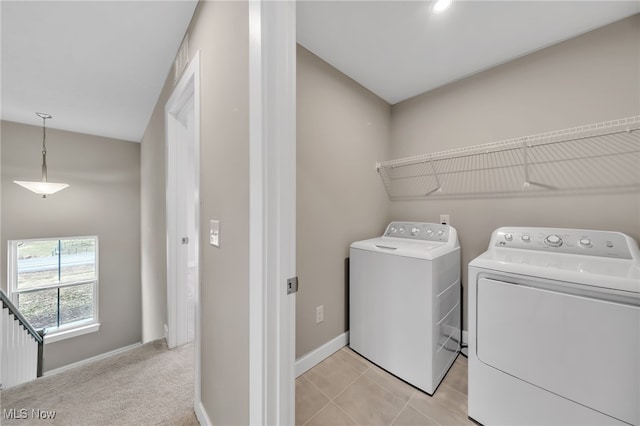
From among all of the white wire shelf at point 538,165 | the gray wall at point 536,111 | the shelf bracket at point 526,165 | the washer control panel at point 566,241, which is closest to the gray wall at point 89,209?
the white wire shelf at point 538,165

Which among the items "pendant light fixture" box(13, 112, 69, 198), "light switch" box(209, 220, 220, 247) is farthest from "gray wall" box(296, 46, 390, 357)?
"pendant light fixture" box(13, 112, 69, 198)

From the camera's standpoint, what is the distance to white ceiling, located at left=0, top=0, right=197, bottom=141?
52.4 inches

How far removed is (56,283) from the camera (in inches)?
127

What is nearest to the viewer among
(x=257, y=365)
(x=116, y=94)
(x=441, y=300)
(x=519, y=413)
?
(x=257, y=365)

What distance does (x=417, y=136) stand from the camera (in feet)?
7.23

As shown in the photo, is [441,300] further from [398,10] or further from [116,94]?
[116,94]

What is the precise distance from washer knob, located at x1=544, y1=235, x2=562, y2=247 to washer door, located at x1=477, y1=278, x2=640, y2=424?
0.57 m

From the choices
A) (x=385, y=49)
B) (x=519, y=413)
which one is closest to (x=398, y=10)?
(x=385, y=49)

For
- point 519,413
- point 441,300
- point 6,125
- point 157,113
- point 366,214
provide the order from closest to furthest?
point 519,413, point 441,300, point 366,214, point 157,113, point 6,125

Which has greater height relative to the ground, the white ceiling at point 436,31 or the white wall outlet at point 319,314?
the white ceiling at point 436,31

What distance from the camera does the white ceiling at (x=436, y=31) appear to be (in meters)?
1.32

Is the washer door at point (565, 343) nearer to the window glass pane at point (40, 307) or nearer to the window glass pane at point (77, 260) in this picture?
the window glass pane at point (77, 260)

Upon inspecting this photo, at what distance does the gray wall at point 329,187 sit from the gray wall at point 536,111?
0.51 m

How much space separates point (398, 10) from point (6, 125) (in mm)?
4547
